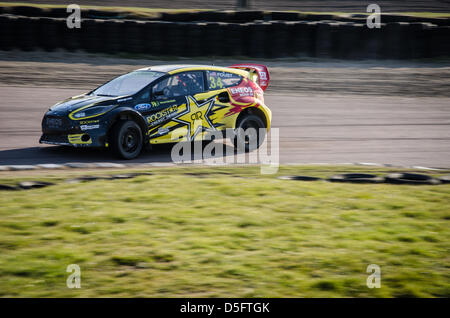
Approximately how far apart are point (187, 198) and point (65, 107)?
12.5 ft

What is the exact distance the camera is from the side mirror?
10.5 meters

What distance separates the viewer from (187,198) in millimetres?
6605

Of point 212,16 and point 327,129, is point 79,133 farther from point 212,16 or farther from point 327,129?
point 212,16

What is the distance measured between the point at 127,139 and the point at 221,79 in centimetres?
228

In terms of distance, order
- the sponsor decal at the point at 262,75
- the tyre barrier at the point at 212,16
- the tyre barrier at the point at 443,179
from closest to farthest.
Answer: the tyre barrier at the point at 443,179 < the sponsor decal at the point at 262,75 < the tyre barrier at the point at 212,16

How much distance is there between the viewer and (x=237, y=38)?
71.8 ft

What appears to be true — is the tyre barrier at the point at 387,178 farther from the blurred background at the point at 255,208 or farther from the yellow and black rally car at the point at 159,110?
the yellow and black rally car at the point at 159,110

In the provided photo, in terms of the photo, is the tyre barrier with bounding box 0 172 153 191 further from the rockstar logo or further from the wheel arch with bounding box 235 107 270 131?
the wheel arch with bounding box 235 107 270 131

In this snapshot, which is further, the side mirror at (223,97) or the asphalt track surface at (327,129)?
the side mirror at (223,97)

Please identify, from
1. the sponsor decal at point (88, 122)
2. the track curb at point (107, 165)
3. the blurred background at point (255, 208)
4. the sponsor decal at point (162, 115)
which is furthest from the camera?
the sponsor decal at point (162, 115)

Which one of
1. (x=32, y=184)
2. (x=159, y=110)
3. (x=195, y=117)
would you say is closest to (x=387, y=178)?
(x=195, y=117)

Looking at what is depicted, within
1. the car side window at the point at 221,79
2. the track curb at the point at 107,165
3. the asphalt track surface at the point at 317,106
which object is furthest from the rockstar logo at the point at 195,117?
the track curb at the point at 107,165

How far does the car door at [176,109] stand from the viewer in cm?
967
